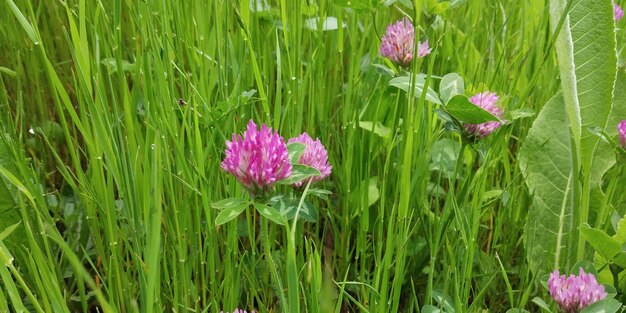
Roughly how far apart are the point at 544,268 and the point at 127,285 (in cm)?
73

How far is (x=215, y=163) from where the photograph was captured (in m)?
1.12

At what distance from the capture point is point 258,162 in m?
0.87

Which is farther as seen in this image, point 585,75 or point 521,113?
Answer: point 585,75

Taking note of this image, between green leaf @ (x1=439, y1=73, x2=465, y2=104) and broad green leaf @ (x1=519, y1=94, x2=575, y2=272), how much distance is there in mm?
238

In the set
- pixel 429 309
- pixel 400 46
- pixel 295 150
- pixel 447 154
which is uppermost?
pixel 400 46

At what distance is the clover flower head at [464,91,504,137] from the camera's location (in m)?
1.15

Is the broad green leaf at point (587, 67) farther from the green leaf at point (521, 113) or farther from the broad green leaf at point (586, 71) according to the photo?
the green leaf at point (521, 113)

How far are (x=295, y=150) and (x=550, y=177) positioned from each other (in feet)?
2.08

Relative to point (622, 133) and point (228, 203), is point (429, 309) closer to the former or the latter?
point (228, 203)

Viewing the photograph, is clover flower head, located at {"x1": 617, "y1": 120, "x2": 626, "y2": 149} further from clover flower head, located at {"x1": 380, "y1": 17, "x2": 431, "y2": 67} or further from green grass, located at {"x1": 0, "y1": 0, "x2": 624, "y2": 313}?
clover flower head, located at {"x1": 380, "y1": 17, "x2": 431, "y2": 67}

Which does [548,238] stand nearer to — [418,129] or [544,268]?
[544,268]

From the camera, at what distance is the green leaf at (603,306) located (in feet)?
3.16

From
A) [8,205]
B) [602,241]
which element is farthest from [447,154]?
[8,205]

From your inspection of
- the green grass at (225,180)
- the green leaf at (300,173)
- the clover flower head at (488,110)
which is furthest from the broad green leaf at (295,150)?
the clover flower head at (488,110)
